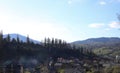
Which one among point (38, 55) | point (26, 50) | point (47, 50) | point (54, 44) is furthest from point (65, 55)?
point (26, 50)

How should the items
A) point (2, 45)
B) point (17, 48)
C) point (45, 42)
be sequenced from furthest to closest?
point (45, 42)
point (17, 48)
point (2, 45)

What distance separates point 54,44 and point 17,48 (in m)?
36.1

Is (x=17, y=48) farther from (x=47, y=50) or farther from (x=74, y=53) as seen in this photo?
(x=74, y=53)

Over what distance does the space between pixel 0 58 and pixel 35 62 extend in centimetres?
2382

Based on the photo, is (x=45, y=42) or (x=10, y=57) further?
(x=45, y=42)

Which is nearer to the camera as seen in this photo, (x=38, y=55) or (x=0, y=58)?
(x=0, y=58)

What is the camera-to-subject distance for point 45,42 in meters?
114

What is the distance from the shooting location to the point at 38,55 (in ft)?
308

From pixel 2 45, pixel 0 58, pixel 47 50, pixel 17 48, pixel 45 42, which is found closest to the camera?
pixel 0 58

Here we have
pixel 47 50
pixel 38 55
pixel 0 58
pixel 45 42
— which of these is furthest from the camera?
pixel 45 42

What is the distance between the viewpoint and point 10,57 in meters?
73.4

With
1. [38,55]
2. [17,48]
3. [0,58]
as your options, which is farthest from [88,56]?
[0,58]

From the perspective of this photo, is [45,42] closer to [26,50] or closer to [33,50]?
[33,50]

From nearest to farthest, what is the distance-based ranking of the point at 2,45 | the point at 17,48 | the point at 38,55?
the point at 2,45 → the point at 17,48 → the point at 38,55
